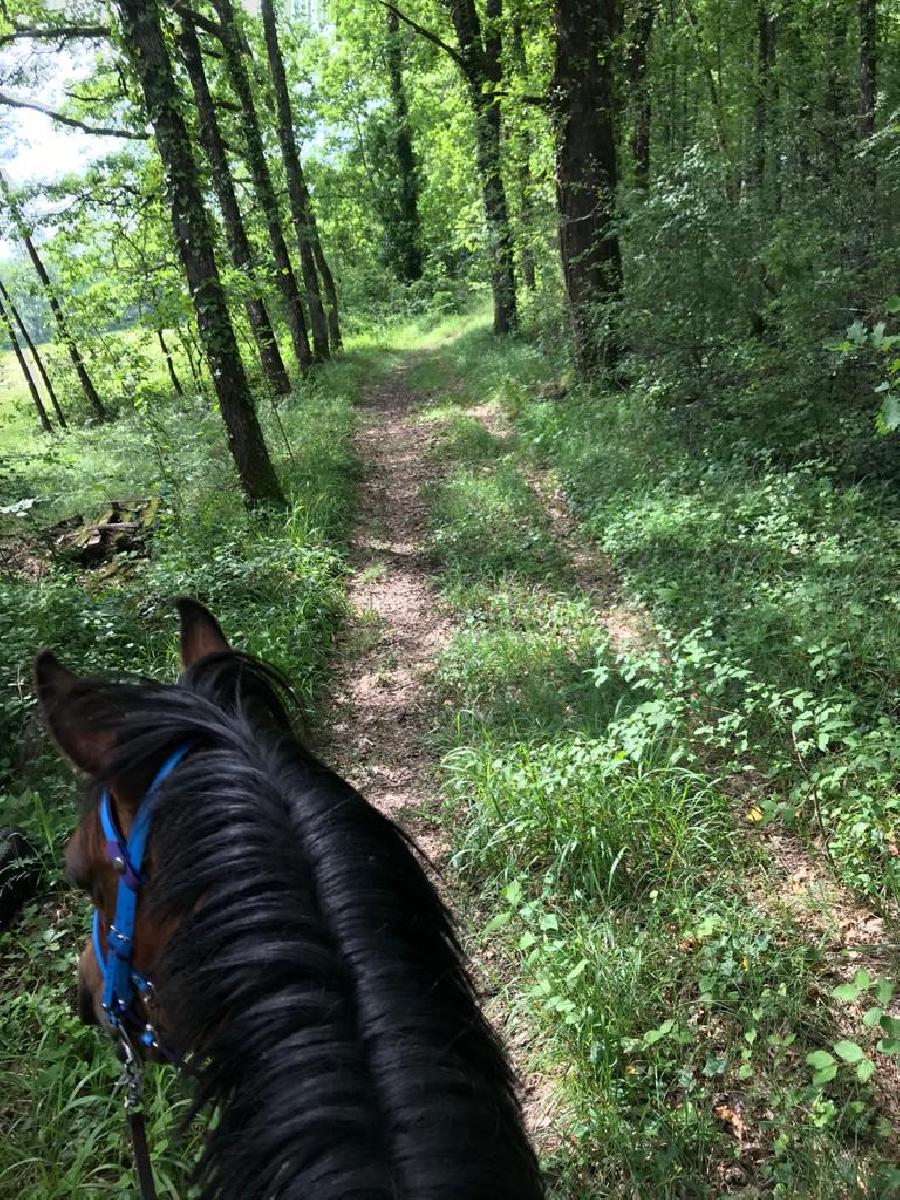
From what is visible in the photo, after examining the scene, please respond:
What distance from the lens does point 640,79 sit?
9.93m

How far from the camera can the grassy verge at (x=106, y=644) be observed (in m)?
2.23

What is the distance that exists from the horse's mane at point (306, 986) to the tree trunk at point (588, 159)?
25.3 feet

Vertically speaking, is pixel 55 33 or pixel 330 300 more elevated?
pixel 55 33

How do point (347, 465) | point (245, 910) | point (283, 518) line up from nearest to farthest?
point (245, 910) < point (283, 518) < point (347, 465)

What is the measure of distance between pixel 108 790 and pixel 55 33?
1095 centimetres

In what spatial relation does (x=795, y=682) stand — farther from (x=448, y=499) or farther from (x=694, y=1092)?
(x=448, y=499)

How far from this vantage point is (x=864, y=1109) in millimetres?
1972

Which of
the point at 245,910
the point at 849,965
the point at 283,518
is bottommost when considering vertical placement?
the point at 849,965

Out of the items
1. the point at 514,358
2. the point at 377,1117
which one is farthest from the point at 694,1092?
the point at 514,358

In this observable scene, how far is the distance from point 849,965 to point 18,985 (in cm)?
316

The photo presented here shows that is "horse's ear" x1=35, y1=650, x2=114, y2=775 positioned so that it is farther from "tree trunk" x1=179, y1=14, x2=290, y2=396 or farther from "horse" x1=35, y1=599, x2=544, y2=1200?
"tree trunk" x1=179, y1=14, x2=290, y2=396

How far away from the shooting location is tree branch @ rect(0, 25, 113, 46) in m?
8.26

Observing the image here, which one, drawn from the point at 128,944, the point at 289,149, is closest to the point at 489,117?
the point at 289,149

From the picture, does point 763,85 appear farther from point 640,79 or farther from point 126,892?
point 126,892
